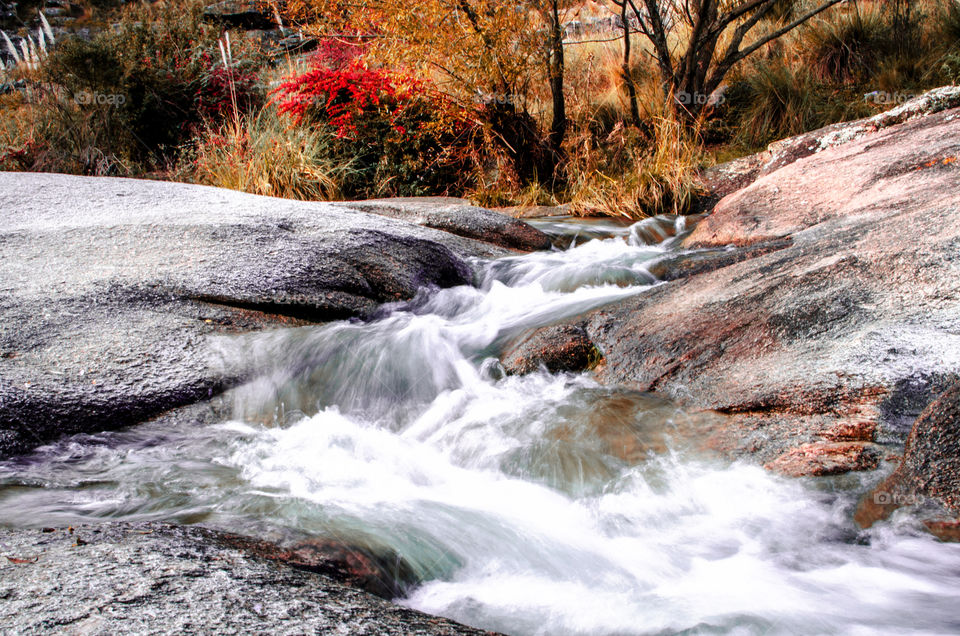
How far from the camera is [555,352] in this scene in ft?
11.7

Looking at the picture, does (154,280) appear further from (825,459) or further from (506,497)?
(825,459)

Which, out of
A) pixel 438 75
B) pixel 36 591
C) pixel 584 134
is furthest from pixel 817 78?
pixel 36 591

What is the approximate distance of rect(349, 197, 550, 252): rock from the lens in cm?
593

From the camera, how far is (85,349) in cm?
332

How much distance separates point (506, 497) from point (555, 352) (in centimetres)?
109

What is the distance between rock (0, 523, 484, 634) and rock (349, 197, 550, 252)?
170 inches

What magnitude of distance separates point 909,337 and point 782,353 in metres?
0.47

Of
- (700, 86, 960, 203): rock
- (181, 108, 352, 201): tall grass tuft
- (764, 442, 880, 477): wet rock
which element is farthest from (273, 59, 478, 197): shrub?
(764, 442, 880, 477): wet rock

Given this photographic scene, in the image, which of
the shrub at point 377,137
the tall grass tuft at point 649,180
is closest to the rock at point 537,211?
the tall grass tuft at point 649,180

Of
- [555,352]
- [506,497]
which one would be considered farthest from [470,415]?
[506,497]

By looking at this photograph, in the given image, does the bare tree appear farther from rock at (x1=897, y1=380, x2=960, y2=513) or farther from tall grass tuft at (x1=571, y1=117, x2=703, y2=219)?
rock at (x1=897, y1=380, x2=960, y2=513)

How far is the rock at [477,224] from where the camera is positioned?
5.93 m

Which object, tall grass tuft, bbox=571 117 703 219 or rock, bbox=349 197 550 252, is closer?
rock, bbox=349 197 550 252

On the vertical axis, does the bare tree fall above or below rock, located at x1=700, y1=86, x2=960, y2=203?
above
